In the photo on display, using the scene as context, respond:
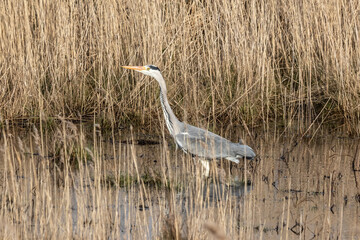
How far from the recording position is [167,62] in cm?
752

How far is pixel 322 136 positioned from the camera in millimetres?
6910

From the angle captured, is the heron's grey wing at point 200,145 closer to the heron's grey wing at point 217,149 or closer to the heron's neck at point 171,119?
the heron's grey wing at point 217,149

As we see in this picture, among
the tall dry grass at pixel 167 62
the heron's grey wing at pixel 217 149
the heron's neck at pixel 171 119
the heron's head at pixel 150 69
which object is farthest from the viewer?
the tall dry grass at pixel 167 62

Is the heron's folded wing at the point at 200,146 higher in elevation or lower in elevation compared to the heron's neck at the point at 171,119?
lower

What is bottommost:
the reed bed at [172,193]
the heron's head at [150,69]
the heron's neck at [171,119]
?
the reed bed at [172,193]

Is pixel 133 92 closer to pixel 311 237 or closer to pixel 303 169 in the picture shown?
pixel 303 169

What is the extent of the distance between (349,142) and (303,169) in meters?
1.12

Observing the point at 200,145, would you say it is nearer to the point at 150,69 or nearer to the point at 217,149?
the point at 217,149

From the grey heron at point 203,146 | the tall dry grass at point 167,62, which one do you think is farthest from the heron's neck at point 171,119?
the tall dry grass at point 167,62

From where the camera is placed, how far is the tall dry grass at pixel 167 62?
7051mm

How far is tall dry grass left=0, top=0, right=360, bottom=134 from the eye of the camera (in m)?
7.05

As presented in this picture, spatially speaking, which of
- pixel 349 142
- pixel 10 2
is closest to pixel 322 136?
pixel 349 142

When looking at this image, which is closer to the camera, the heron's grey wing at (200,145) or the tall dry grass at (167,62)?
the heron's grey wing at (200,145)

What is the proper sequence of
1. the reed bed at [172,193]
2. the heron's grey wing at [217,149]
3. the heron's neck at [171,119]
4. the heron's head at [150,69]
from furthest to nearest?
the heron's head at [150,69]
the heron's neck at [171,119]
the heron's grey wing at [217,149]
the reed bed at [172,193]
